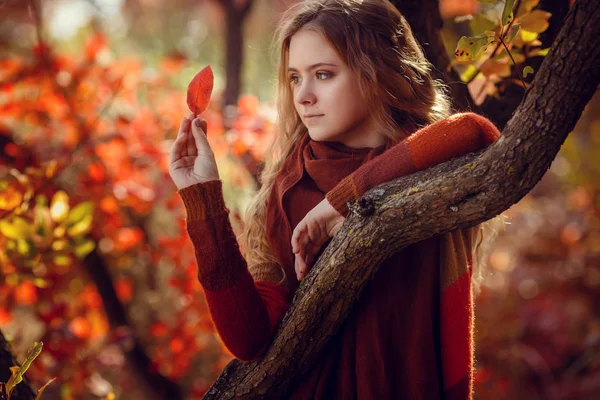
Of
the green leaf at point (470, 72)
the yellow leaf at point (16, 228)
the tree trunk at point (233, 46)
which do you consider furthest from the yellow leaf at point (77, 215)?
the tree trunk at point (233, 46)

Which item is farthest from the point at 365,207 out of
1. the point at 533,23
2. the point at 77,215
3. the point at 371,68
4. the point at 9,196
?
the point at 9,196

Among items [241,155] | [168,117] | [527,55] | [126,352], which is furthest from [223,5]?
[527,55]

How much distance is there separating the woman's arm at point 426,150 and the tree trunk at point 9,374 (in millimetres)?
927

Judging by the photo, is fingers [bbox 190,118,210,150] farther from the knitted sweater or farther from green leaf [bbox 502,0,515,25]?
green leaf [bbox 502,0,515,25]

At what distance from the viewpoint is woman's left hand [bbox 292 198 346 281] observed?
1.42 metres

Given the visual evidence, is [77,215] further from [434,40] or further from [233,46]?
[233,46]

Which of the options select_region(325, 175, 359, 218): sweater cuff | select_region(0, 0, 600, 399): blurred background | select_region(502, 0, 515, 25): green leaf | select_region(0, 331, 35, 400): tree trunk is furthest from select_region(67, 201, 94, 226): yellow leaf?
select_region(502, 0, 515, 25): green leaf

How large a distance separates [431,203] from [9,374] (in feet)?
3.71

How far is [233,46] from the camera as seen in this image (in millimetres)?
3662

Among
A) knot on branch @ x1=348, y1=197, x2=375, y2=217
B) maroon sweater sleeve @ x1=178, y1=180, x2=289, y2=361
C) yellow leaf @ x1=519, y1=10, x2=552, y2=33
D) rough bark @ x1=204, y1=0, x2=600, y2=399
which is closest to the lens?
rough bark @ x1=204, y1=0, x2=600, y2=399

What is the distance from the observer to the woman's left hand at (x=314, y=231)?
1.42m

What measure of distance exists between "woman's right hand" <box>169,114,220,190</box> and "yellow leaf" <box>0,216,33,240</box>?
0.75m

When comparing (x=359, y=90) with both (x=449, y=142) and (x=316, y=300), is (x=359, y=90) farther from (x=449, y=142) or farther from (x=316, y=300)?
(x=316, y=300)

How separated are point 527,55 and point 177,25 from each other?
12.4 metres
